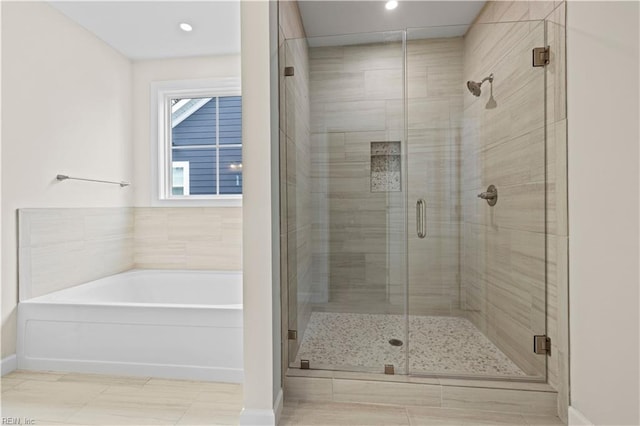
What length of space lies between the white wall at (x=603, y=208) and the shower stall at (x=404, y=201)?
335 mm

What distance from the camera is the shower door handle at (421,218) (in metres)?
1.97

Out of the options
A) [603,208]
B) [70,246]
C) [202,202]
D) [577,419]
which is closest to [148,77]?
[202,202]

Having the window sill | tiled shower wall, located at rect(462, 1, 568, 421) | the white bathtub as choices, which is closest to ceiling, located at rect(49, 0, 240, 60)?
the window sill

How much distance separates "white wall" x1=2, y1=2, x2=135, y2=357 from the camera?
2045 millimetres

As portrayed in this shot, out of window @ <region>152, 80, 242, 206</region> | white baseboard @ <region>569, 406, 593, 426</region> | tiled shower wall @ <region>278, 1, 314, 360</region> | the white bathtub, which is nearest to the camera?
white baseboard @ <region>569, 406, 593, 426</region>

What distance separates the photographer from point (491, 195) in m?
1.96

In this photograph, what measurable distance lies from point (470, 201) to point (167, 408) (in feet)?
6.64

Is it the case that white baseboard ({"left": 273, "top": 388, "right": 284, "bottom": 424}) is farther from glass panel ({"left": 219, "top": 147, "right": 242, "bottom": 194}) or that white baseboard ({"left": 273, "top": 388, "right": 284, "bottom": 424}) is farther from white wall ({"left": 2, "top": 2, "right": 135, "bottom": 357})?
glass panel ({"left": 219, "top": 147, "right": 242, "bottom": 194})

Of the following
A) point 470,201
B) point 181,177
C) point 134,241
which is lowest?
point 134,241

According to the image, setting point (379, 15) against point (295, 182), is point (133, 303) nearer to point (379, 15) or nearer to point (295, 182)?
point (295, 182)

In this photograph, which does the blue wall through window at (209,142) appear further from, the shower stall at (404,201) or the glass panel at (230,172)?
the shower stall at (404,201)

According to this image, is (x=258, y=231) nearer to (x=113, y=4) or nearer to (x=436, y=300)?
(x=436, y=300)

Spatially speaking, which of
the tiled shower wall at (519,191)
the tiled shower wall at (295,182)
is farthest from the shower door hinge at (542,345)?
the tiled shower wall at (295,182)

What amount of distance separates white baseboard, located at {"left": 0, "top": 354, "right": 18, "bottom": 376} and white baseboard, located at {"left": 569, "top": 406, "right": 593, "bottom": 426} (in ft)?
10.0
